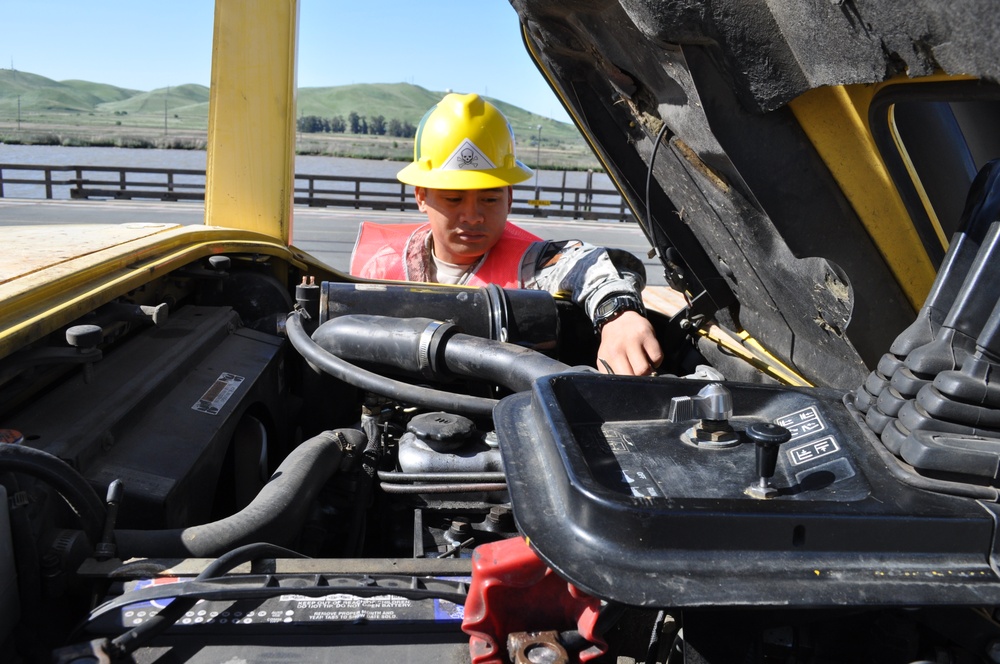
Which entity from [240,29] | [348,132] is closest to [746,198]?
[240,29]

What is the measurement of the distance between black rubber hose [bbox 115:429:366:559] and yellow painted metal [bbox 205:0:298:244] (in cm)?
141

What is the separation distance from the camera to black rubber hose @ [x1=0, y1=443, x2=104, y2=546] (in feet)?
4.17

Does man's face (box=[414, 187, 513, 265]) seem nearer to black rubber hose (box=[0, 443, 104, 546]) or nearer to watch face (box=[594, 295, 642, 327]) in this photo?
watch face (box=[594, 295, 642, 327])

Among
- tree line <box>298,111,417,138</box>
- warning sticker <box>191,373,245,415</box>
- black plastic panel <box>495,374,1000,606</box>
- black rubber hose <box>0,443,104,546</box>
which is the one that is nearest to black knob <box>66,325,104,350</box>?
black rubber hose <box>0,443,104,546</box>

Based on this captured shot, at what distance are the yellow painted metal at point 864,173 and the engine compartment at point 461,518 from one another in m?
0.33

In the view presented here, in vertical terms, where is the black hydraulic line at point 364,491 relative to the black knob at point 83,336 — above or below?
below

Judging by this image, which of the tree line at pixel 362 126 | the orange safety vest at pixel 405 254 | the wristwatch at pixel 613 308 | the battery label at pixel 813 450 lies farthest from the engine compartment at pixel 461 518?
the tree line at pixel 362 126

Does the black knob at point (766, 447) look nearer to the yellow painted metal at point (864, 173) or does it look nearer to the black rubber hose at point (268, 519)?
the yellow painted metal at point (864, 173)

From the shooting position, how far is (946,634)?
1046mm

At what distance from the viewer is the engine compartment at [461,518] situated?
0.92 m

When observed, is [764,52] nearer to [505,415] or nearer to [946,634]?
[505,415]

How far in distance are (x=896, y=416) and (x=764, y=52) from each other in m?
0.58

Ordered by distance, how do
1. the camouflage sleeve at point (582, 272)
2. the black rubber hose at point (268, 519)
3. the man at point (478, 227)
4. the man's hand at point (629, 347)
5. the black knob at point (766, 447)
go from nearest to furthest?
the black knob at point (766, 447), the black rubber hose at point (268, 519), the man's hand at point (629, 347), the camouflage sleeve at point (582, 272), the man at point (478, 227)

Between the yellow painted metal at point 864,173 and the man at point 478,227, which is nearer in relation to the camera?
the yellow painted metal at point 864,173
